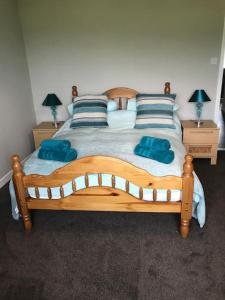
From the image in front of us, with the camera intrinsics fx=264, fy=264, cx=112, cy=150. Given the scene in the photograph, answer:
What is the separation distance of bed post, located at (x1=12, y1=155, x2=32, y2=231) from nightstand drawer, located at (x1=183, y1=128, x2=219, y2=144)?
83.8 inches

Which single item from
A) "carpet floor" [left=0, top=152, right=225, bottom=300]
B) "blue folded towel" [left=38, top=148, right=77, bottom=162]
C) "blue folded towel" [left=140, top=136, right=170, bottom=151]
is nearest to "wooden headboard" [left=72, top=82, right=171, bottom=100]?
"blue folded towel" [left=140, top=136, right=170, bottom=151]

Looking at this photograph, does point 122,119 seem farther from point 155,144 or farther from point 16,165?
point 16,165

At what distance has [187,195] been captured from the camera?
6.48 feet

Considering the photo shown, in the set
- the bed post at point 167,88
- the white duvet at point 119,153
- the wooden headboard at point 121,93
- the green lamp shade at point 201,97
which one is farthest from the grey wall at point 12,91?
the green lamp shade at point 201,97

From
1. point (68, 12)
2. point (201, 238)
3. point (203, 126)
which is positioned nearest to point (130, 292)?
point (201, 238)

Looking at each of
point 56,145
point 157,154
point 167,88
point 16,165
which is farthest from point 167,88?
point 16,165

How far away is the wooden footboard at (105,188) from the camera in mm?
1965

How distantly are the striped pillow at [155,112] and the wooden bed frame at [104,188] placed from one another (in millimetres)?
1247

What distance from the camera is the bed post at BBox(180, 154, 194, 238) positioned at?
1893mm

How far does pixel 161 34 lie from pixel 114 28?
62 centimetres

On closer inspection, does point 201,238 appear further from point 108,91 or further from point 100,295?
point 108,91

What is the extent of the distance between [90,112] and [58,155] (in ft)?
3.80

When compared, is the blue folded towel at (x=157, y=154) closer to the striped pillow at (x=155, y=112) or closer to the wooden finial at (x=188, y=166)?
the wooden finial at (x=188, y=166)

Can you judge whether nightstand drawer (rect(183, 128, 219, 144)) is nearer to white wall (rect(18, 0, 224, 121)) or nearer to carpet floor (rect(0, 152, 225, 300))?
white wall (rect(18, 0, 224, 121))
